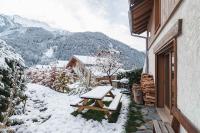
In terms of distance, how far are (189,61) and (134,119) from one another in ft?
12.6

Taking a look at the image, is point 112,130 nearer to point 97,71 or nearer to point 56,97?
point 56,97

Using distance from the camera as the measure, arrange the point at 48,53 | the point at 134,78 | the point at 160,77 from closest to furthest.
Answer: the point at 160,77, the point at 134,78, the point at 48,53

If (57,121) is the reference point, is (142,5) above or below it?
above

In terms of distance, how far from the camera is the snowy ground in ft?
21.3

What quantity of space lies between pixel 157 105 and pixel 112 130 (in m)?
3.16

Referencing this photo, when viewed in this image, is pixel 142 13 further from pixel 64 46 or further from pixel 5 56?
pixel 64 46

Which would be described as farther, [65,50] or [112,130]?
[65,50]

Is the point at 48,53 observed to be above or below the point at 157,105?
above

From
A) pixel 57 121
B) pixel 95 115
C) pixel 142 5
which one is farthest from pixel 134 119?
pixel 142 5

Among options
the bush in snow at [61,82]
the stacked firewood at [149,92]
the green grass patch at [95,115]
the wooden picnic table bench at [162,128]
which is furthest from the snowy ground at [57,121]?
the bush in snow at [61,82]

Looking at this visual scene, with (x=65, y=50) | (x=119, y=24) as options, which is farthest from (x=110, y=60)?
(x=65, y=50)

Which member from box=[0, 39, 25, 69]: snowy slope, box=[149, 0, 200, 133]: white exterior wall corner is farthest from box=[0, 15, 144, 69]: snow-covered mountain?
box=[149, 0, 200, 133]: white exterior wall corner

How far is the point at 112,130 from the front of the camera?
6.56m

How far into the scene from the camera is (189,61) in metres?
4.12
